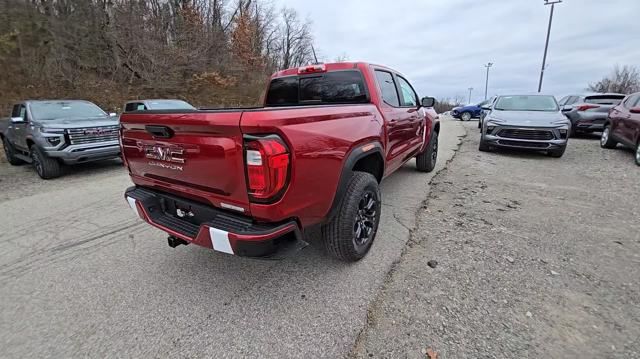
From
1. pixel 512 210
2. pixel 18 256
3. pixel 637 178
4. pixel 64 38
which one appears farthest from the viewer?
pixel 64 38

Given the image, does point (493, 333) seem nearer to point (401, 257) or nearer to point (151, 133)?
A: point (401, 257)

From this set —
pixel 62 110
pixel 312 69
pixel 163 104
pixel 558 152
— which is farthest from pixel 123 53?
pixel 558 152

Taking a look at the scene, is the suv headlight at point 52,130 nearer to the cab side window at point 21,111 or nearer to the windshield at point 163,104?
the cab side window at point 21,111

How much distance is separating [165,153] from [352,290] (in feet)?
5.91

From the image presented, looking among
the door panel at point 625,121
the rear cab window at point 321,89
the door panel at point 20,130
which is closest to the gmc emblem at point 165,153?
the rear cab window at point 321,89

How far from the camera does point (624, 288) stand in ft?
8.18

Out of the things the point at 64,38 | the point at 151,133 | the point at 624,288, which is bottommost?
the point at 624,288

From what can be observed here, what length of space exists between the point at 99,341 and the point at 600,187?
7022 millimetres

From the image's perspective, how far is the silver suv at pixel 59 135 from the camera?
6.05 meters

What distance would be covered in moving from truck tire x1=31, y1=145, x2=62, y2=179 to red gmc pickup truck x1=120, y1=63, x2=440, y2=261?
490cm

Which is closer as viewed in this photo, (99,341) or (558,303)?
(99,341)

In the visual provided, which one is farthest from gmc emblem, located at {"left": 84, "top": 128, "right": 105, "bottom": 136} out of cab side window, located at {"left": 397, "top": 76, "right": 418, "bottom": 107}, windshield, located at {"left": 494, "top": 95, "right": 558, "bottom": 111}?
windshield, located at {"left": 494, "top": 95, "right": 558, "bottom": 111}

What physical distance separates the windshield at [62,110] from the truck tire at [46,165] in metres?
0.80

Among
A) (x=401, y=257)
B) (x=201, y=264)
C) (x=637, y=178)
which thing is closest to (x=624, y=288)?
(x=401, y=257)
